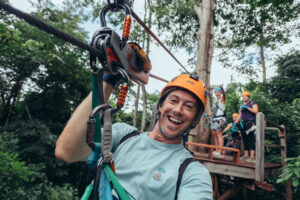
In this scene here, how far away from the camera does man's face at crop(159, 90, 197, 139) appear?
169 centimetres

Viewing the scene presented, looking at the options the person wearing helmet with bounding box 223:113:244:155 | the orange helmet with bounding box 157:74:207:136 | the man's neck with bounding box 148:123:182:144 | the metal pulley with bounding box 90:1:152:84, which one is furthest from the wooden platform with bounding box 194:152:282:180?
the metal pulley with bounding box 90:1:152:84

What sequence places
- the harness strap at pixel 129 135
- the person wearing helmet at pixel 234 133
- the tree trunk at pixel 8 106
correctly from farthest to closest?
the tree trunk at pixel 8 106, the person wearing helmet at pixel 234 133, the harness strap at pixel 129 135

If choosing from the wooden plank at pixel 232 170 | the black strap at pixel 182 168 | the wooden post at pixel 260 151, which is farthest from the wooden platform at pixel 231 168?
the black strap at pixel 182 168

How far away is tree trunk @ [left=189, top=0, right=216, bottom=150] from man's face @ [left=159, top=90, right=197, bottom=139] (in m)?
4.79

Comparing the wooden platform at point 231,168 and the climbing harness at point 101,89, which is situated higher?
the climbing harness at point 101,89

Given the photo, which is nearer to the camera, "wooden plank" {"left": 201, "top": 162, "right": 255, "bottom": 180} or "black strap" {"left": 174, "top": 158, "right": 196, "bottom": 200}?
"black strap" {"left": 174, "top": 158, "right": 196, "bottom": 200}

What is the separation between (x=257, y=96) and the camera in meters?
10.1

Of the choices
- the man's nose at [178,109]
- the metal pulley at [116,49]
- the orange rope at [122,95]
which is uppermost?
the metal pulley at [116,49]

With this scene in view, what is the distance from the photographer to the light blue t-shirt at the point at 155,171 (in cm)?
130

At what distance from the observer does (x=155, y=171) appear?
1395mm

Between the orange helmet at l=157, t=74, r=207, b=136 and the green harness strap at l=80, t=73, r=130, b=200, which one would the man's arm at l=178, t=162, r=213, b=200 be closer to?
the orange helmet at l=157, t=74, r=207, b=136

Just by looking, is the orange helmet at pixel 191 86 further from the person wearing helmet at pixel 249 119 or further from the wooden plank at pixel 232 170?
the person wearing helmet at pixel 249 119

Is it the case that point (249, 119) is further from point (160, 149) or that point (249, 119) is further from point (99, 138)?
point (99, 138)

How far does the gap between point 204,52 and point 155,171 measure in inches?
244
